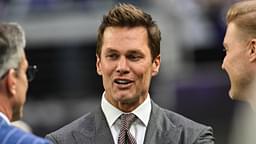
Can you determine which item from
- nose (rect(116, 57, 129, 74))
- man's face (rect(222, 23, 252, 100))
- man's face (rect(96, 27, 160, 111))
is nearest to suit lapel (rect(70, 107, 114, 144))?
man's face (rect(96, 27, 160, 111))

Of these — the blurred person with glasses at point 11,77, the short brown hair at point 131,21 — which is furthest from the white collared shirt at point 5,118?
the short brown hair at point 131,21

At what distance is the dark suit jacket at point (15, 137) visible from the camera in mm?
4242

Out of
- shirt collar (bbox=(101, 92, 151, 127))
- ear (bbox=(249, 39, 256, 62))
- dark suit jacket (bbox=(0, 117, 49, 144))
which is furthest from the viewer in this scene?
shirt collar (bbox=(101, 92, 151, 127))

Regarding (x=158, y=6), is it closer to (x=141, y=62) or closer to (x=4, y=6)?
(x=4, y=6)

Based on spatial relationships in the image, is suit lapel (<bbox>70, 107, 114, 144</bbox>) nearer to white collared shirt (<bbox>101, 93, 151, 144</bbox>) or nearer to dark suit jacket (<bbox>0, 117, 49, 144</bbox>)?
white collared shirt (<bbox>101, 93, 151, 144</bbox>)

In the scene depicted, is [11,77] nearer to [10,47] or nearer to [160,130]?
[10,47]

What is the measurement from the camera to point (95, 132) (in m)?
5.09

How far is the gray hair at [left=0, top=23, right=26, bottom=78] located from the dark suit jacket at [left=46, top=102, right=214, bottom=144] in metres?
0.67

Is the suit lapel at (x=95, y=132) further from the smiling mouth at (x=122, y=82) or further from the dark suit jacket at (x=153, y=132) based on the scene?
the smiling mouth at (x=122, y=82)

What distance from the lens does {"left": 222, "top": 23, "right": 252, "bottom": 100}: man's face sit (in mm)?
4887

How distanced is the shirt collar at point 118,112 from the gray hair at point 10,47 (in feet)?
2.57

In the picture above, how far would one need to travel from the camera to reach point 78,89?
10867mm

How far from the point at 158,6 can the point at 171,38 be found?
0.44 metres

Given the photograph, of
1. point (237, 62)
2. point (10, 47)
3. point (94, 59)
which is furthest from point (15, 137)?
point (94, 59)
